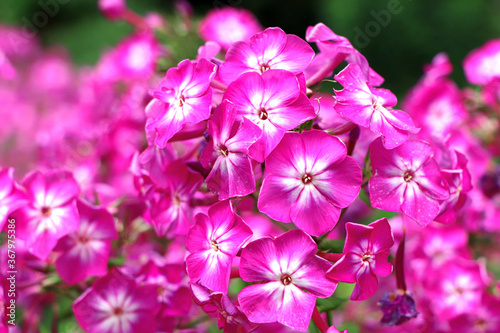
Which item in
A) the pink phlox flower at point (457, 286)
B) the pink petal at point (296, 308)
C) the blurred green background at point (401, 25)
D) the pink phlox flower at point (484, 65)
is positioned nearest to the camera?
the pink petal at point (296, 308)

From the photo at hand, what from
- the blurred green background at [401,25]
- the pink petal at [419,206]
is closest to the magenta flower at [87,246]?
the pink petal at [419,206]

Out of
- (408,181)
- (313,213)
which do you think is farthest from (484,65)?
(313,213)

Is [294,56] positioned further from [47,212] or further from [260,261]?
[47,212]

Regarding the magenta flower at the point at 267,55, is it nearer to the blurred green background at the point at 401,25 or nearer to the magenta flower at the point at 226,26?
the magenta flower at the point at 226,26

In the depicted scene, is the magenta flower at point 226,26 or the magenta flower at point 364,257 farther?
the magenta flower at point 226,26

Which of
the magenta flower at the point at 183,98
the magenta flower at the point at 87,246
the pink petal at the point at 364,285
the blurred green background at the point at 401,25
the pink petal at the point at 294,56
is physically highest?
the pink petal at the point at 294,56

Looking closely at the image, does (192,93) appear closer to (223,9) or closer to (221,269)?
(221,269)
